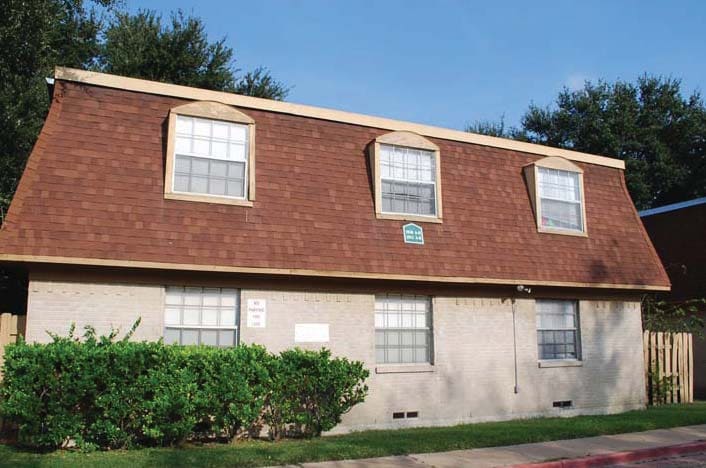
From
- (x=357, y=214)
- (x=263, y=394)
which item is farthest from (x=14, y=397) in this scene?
(x=357, y=214)

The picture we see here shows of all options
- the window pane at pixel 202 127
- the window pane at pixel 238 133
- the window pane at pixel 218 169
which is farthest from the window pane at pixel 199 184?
the window pane at pixel 238 133

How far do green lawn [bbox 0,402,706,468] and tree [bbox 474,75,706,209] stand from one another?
23254 millimetres

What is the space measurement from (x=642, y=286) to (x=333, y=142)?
26.1 feet

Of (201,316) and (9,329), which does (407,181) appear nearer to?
(201,316)

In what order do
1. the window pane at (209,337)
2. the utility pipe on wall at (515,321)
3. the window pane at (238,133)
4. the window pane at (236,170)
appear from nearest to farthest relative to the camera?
the window pane at (209,337), the window pane at (236,170), the window pane at (238,133), the utility pipe on wall at (515,321)

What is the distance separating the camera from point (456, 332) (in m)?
14.1

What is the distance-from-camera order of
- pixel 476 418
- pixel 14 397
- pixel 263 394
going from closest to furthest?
pixel 14 397 → pixel 263 394 → pixel 476 418

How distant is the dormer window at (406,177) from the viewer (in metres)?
14.1

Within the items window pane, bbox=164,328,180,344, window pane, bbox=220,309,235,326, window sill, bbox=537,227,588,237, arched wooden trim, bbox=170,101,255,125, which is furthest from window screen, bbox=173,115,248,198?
window sill, bbox=537,227,588,237

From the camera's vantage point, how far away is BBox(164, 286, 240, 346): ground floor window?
38.8 feet

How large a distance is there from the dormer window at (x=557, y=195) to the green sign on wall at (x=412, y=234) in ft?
10.6

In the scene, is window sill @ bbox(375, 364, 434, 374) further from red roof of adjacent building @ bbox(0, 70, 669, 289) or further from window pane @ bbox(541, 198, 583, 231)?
window pane @ bbox(541, 198, 583, 231)

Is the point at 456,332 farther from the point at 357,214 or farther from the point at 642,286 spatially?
the point at 642,286

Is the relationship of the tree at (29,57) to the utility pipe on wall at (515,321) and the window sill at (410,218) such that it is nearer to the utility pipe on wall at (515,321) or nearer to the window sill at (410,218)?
the window sill at (410,218)
